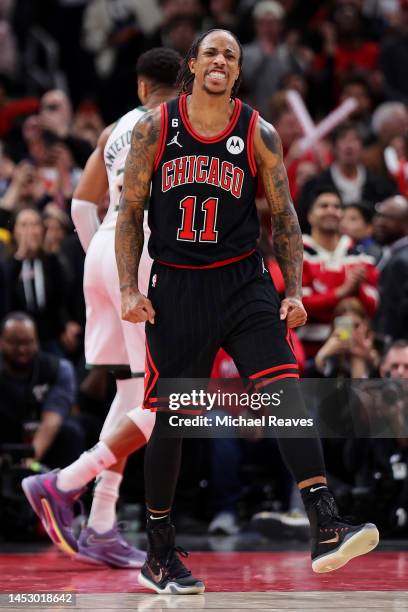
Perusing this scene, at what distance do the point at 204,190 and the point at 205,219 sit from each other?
11 cm

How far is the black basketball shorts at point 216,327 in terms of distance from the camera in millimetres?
5199

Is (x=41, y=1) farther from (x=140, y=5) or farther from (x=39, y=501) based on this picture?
(x=39, y=501)

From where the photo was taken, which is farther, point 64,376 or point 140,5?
point 140,5

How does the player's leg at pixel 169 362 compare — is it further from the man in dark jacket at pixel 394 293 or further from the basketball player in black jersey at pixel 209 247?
the man in dark jacket at pixel 394 293

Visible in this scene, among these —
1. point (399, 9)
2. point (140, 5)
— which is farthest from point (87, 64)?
point (399, 9)

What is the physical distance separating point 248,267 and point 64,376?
3627mm

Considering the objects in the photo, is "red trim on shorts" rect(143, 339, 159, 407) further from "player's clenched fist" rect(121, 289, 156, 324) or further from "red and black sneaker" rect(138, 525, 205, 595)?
"red and black sneaker" rect(138, 525, 205, 595)

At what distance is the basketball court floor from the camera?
4969mm

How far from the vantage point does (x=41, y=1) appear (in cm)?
1512

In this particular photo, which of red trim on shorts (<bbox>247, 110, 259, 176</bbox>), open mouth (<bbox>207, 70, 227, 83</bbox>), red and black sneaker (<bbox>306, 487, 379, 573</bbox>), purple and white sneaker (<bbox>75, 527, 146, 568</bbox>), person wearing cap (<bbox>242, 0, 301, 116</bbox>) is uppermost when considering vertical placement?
person wearing cap (<bbox>242, 0, 301, 116</bbox>)

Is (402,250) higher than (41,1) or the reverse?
the reverse

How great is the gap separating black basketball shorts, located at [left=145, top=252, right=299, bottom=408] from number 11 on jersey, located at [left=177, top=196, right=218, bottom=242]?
14 cm

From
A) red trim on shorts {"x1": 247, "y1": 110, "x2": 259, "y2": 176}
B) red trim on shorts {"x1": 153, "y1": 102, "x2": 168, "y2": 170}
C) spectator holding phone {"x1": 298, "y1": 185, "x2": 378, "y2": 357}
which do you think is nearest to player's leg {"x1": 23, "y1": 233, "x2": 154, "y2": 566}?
red trim on shorts {"x1": 153, "y1": 102, "x2": 168, "y2": 170}

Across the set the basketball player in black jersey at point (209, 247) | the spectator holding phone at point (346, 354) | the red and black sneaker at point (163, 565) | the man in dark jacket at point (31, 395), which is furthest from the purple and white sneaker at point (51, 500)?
the spectator holding phone at point (346, 354)
